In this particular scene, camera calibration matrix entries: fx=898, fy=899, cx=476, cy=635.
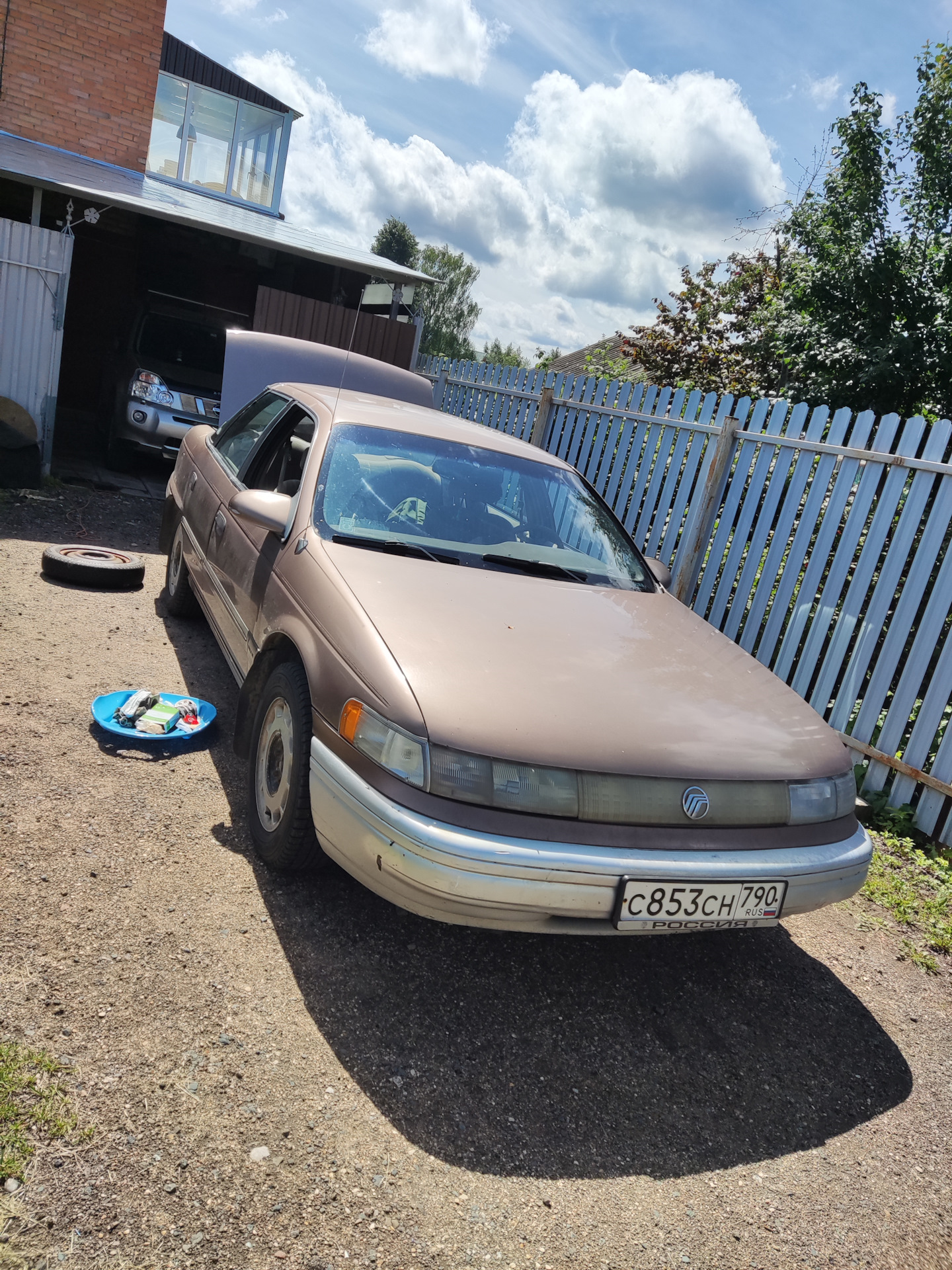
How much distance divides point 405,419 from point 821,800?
8.16ft

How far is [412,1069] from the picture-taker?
8.02 ft

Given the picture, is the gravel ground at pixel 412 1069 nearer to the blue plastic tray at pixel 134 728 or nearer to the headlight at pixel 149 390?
the blue plastic tray at pixel 134 728

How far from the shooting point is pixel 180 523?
17.7 ft

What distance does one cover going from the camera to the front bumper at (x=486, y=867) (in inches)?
92.5

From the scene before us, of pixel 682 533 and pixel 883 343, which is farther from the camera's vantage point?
pixel 883 343

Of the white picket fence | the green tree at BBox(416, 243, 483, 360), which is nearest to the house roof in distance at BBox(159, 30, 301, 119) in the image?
the white picket fence

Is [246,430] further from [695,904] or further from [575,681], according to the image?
[695,904]

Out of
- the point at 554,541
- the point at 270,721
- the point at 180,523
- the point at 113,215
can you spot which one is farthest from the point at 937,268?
the point at 113,215

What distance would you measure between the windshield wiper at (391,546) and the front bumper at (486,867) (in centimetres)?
98

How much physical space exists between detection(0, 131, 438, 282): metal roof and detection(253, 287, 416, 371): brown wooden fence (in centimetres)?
62

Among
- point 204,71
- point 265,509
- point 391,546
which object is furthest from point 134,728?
point 204,71

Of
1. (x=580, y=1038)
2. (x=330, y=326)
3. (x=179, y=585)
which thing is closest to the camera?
(x=580, y=1038)

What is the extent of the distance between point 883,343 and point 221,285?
11100 millimetres

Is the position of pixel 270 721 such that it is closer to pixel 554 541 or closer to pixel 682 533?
pixel 554 541
